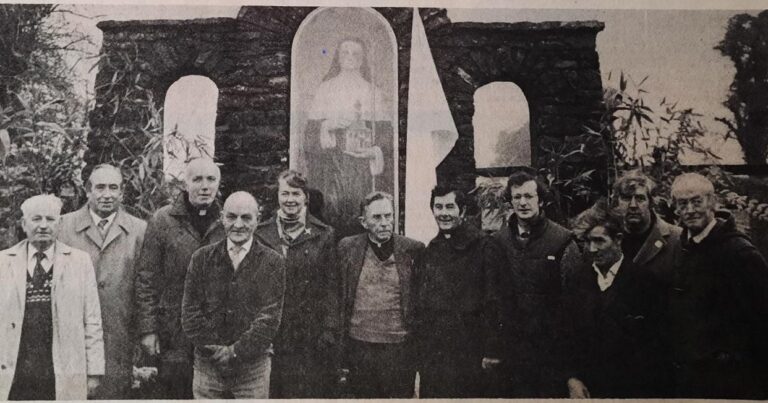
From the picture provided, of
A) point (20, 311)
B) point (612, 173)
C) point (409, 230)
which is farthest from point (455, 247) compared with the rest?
point (20, 311)

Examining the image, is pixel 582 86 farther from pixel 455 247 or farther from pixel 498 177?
pixel 455 247

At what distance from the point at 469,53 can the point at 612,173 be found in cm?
121

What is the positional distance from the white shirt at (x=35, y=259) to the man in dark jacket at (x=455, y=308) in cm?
230

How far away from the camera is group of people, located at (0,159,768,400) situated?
5.23 meters

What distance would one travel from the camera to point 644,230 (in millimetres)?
5383

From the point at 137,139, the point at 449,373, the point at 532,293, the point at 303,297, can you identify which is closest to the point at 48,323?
the point at 137,139

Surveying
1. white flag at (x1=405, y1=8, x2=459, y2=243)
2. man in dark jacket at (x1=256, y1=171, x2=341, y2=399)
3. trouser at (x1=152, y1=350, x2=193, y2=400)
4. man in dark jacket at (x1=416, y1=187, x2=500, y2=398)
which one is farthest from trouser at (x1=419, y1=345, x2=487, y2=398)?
trouser at (x1=152, y1=350, x2=193, y2=400)

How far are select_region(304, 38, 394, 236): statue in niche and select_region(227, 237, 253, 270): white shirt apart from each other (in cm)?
52

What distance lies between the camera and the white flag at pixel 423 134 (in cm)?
541

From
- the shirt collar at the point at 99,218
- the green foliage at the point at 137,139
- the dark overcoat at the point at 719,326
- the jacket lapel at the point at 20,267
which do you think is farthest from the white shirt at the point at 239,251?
the dark overcoat at the point at 719,326

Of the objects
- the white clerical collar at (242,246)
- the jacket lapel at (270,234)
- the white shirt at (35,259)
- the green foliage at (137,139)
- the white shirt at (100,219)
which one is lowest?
the white shirt at (35,259)

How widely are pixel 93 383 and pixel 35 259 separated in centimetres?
85

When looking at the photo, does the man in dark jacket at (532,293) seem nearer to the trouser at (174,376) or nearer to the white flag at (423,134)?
the white flag at (423,134)

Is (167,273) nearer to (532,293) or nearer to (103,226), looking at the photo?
(103,226)
